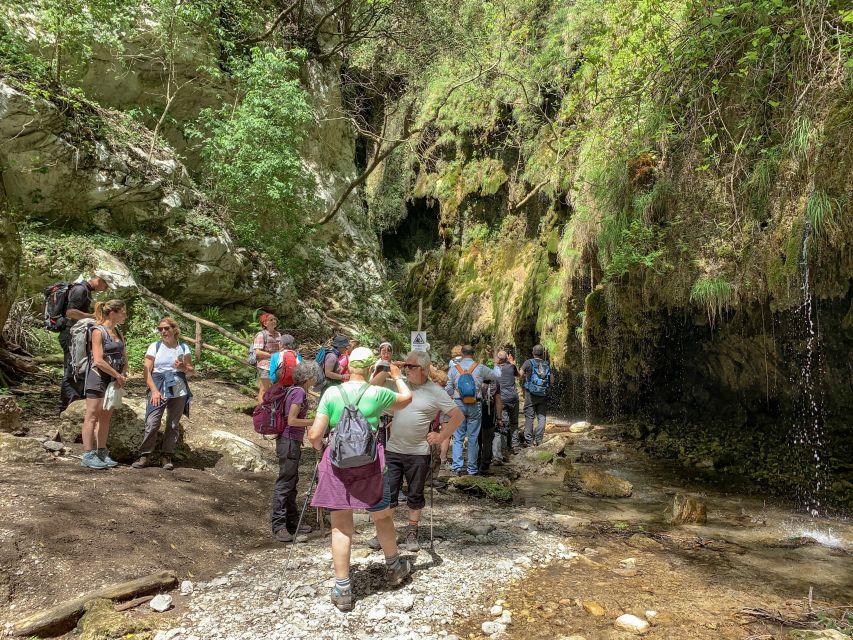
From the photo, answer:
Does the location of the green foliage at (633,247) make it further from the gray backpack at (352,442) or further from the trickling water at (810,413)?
the gray backpack at (352,442)

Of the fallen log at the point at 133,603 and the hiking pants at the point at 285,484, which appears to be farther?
the hiking pants at the point at 285,484

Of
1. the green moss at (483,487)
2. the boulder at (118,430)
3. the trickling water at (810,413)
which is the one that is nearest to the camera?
the boulder at (118,430)

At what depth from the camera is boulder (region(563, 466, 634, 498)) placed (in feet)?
25.2

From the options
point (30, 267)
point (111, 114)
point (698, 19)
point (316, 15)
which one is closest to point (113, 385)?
point (30, 267)

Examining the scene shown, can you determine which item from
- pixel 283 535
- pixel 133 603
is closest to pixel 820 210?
pixel 283 535

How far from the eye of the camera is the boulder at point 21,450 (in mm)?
5086

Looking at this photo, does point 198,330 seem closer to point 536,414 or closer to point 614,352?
point 536,414

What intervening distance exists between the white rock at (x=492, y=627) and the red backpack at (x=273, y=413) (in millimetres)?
2546

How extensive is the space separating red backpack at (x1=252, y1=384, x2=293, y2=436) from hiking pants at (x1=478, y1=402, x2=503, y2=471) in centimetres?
408

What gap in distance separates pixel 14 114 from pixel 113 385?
27.5 feet

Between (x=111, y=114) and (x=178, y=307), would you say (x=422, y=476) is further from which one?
(x=111, y=114)

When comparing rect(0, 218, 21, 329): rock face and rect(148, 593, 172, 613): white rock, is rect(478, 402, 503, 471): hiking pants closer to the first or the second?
rect(148, 593, 172, 613): white rock

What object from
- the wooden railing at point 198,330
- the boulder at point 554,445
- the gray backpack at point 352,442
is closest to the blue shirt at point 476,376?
the boulder at point 554,445

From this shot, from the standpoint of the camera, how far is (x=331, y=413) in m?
3.70
